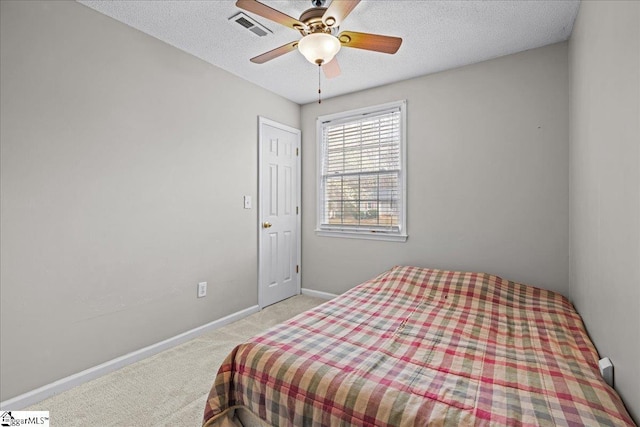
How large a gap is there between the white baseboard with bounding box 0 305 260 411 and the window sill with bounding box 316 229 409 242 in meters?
1.44

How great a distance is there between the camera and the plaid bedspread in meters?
1.09

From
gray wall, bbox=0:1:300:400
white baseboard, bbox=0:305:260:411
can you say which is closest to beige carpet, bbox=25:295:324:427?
white baseboard, bbox=0:305:260:411

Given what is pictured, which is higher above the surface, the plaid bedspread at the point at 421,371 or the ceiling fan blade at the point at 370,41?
the ceiling fan blade at the point at 370,41

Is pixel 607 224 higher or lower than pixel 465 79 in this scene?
lower

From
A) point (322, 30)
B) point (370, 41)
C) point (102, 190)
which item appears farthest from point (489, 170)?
point (102, 190)

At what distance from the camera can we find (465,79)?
289cm


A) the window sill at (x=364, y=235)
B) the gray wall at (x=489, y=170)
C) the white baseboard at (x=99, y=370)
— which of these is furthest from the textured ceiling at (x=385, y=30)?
the white baseboard at (x=99, y=370)

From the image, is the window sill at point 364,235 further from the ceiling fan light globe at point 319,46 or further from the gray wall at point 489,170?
the ceiling fan light globe at point 319,46

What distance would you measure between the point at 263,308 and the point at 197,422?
5.80ft

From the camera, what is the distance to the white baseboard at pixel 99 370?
1765 millimetres

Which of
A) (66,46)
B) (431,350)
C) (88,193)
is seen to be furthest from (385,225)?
(66,46)

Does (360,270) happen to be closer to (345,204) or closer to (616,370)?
(345,204)

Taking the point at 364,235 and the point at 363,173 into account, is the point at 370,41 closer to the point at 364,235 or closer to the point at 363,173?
the point at 363,173

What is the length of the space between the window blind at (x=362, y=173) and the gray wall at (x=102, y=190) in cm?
121
